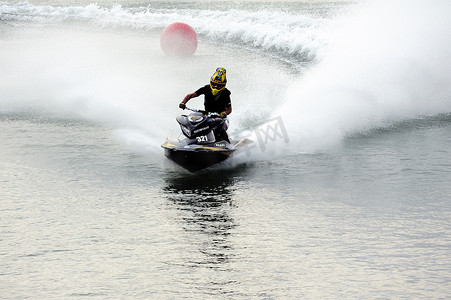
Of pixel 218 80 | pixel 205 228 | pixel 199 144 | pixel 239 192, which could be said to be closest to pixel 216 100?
pixel 218 80

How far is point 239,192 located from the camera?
8.62m

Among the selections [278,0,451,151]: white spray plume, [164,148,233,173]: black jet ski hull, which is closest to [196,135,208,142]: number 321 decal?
[164,148,233,173]: black jet ski hull

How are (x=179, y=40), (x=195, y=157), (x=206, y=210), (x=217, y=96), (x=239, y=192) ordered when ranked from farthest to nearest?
(x=179, y=40) < (x=217, y=96) < (x=195, y=157) < (x=239, y=192) < (x=206, y=210)

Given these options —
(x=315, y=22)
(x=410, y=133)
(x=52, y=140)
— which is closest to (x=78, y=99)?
(x=52, y=140)

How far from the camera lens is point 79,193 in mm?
8578

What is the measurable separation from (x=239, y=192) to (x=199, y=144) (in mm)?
1401

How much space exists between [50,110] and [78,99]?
947mm

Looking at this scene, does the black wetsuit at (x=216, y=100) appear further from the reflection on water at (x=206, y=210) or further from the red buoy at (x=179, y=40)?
the red buoy at (x=179, y=40)

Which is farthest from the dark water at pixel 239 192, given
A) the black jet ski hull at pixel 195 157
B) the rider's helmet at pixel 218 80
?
the rider's helmet at pixel 218 80

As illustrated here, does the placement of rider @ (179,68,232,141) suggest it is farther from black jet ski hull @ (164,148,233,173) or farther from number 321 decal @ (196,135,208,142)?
black jet ski hull @ (164,148,233,173)

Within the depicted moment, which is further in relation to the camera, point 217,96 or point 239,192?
point 217,96

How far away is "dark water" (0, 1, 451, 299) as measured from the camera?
591 cm

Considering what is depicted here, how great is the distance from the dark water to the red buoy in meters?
5.00

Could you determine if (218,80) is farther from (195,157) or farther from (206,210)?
(206,210)
